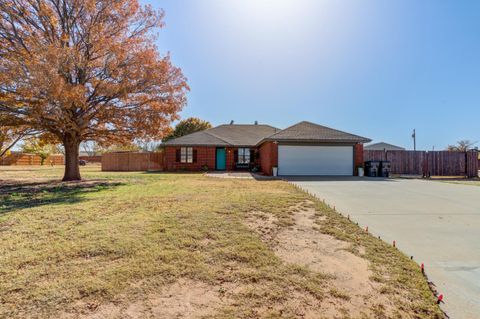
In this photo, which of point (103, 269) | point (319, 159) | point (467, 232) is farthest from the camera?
point (319, 159)

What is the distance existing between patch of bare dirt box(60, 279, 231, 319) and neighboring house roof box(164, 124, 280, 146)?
59.1ft

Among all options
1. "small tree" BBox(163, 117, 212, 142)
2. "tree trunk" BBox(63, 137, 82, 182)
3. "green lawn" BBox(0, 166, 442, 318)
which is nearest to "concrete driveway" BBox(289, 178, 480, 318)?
"green lawn" BBox(0, 166, 442, 318)

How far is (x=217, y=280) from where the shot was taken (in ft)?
8.88

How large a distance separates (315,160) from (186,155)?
10.9m

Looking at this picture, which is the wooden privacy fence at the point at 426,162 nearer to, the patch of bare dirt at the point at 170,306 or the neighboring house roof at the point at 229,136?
the neighboring house roof at the point at 229,136

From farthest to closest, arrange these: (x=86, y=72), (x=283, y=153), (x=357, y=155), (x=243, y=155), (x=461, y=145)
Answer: (x=461, y=145) < (x=243, y=155) < (x=357, y=155) < (x=283, y=153) < (x=86, y=72)

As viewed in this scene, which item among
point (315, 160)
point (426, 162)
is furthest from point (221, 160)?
A: point (426, 162)

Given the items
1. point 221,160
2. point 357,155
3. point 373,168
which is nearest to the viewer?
point 373,168

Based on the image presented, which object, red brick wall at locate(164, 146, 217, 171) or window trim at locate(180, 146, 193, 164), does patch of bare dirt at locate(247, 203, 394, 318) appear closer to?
red brick wall at locate(164, 146, 217, 171)

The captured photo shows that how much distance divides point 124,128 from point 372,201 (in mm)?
11144

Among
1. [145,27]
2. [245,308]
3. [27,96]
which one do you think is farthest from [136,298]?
[145,27]

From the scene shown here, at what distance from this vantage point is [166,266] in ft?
9.71

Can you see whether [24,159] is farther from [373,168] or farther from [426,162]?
[426,162]

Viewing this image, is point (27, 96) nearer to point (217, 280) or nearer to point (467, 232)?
point (217, 280)
